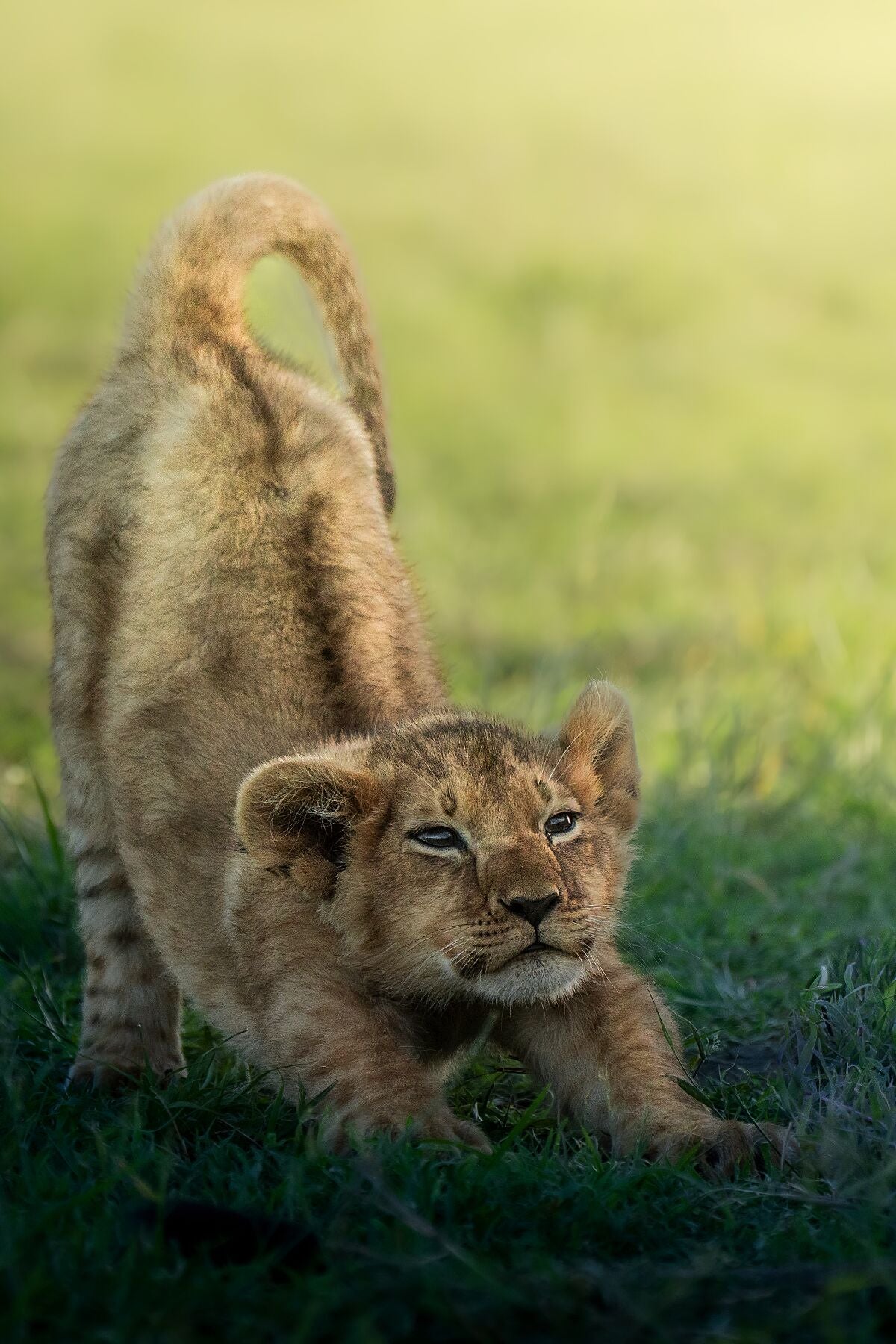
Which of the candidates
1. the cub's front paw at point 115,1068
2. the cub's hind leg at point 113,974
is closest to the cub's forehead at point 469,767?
the cub's front paw at point 115,1068

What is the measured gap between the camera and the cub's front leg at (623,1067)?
10.8 feet

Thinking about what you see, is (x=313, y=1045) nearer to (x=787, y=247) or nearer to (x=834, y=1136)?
(x=834, y=1136)

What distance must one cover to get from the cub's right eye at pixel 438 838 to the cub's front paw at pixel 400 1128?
52 cm

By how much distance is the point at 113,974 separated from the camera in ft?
13.9

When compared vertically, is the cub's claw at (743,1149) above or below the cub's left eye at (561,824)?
below

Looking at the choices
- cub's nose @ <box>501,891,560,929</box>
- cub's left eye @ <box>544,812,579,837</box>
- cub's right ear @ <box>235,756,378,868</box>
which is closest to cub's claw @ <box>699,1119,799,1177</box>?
cub's nose @ <box>501,891,560,929</box>

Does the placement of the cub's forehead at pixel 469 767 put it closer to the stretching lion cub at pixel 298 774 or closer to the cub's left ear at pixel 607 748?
the stretching lion cub at pixel 298 774

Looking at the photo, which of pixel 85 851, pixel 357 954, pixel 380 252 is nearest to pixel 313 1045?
pixel 357 954

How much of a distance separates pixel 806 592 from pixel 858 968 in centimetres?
481

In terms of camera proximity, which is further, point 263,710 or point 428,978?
point 263,710

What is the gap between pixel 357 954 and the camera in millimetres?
3521

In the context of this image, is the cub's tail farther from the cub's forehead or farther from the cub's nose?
the cub's nose

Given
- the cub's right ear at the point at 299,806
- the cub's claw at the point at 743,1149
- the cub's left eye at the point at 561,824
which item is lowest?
the cub's claw at the point at 743,1149

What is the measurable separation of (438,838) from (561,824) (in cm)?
30
